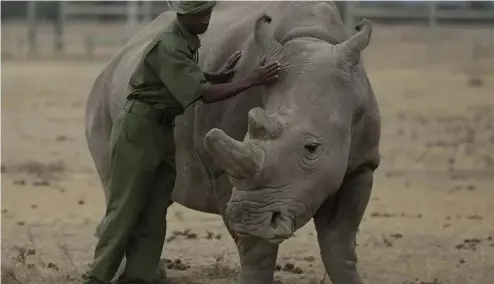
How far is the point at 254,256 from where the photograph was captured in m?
6.80

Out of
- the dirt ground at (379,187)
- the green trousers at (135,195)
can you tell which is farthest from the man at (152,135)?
the dirt ground at (379,187)

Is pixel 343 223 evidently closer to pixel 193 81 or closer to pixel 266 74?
pixel 266 74

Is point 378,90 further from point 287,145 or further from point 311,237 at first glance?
point 287,145

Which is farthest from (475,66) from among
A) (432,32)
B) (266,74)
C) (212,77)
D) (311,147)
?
(311,147)

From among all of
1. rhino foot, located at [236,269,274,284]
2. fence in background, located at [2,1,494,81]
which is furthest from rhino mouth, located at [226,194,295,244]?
fence in background, located at [2,1,494,81]

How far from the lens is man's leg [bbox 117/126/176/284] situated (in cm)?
679

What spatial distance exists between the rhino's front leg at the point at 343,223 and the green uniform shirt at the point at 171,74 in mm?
1085

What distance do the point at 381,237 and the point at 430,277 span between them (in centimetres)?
212

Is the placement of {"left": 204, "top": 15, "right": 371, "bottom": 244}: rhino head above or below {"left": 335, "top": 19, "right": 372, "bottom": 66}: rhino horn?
below

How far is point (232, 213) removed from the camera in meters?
5.80

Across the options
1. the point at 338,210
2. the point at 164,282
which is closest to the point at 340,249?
the point at 338,210

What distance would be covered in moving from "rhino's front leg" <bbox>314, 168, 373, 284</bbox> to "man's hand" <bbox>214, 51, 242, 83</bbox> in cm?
95

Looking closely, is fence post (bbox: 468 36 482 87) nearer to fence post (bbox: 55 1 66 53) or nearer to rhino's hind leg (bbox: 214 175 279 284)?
fence post (bbox: 55 1 66 53)

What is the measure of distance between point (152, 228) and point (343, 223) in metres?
1.18
